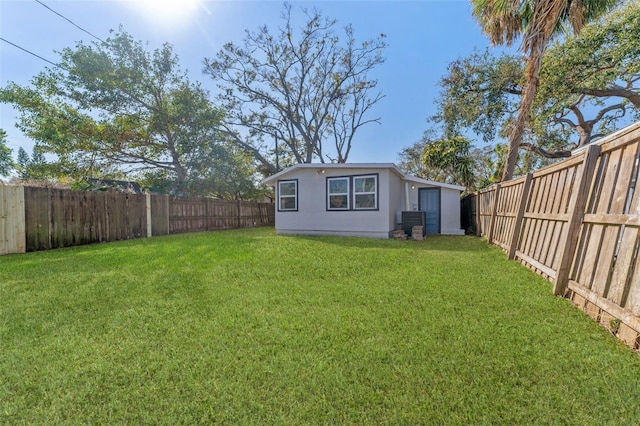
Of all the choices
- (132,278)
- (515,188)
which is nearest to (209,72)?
(132,278)

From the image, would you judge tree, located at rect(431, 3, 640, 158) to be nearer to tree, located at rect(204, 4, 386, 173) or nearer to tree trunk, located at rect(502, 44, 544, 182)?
tree trunk, located at rect(502, 44, 544, 182)

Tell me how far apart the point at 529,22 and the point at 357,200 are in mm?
6960

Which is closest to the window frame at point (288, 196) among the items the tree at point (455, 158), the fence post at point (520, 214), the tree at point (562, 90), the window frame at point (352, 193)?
the window frame at point (352, 193)

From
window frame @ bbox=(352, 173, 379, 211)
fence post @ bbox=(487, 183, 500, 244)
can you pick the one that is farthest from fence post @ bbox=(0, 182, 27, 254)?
fence post @ bbox=(487, 183, 500, 244)

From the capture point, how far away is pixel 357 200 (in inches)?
367

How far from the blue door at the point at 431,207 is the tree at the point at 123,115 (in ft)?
37.2

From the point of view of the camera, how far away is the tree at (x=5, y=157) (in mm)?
19516

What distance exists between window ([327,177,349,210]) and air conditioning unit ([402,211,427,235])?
2.04m

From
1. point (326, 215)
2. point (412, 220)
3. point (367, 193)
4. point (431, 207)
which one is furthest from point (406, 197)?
point (326, 215)

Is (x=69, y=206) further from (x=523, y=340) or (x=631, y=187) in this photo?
(x=631, y=187)

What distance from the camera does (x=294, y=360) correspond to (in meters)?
2.10

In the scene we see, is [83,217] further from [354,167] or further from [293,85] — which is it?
[293,85]

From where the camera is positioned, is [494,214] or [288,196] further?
[288,196]

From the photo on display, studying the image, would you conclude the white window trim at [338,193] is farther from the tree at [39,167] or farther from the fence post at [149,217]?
the tree at [39,167]
